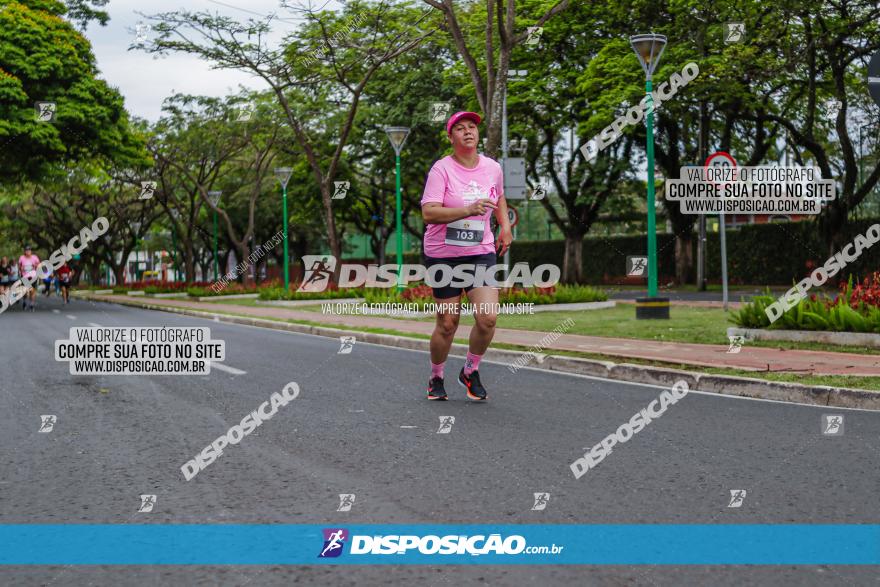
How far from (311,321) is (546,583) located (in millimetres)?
15473

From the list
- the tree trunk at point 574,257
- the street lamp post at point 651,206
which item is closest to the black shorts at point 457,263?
the street lamp post at point 651,206

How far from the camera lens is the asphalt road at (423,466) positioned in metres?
3.33

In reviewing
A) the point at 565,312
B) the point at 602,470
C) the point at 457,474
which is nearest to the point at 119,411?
the point at 457,474

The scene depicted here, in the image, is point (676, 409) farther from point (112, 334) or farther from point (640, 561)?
point (112, 334)

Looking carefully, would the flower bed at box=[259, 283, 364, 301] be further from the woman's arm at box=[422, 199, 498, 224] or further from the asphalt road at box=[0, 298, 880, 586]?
the woman's arm at box=[422, 199, 498, 224]

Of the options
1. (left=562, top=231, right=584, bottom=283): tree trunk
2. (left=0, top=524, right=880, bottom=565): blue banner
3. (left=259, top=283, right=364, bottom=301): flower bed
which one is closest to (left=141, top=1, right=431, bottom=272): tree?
(left=259, top=283, right=364, bottom=301): flower bed

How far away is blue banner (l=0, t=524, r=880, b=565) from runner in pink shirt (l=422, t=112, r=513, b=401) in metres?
3.17

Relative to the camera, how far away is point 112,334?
14.5 metres

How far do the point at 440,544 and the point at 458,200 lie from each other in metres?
3.56

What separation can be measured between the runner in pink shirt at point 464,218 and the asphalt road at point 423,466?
81 cm

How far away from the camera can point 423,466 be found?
4980 millimetres

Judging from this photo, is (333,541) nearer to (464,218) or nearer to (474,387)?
(464,218)

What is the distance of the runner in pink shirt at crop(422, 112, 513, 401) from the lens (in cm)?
666

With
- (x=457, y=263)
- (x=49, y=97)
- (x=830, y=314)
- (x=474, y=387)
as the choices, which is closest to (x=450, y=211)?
(x=457, y=263)
